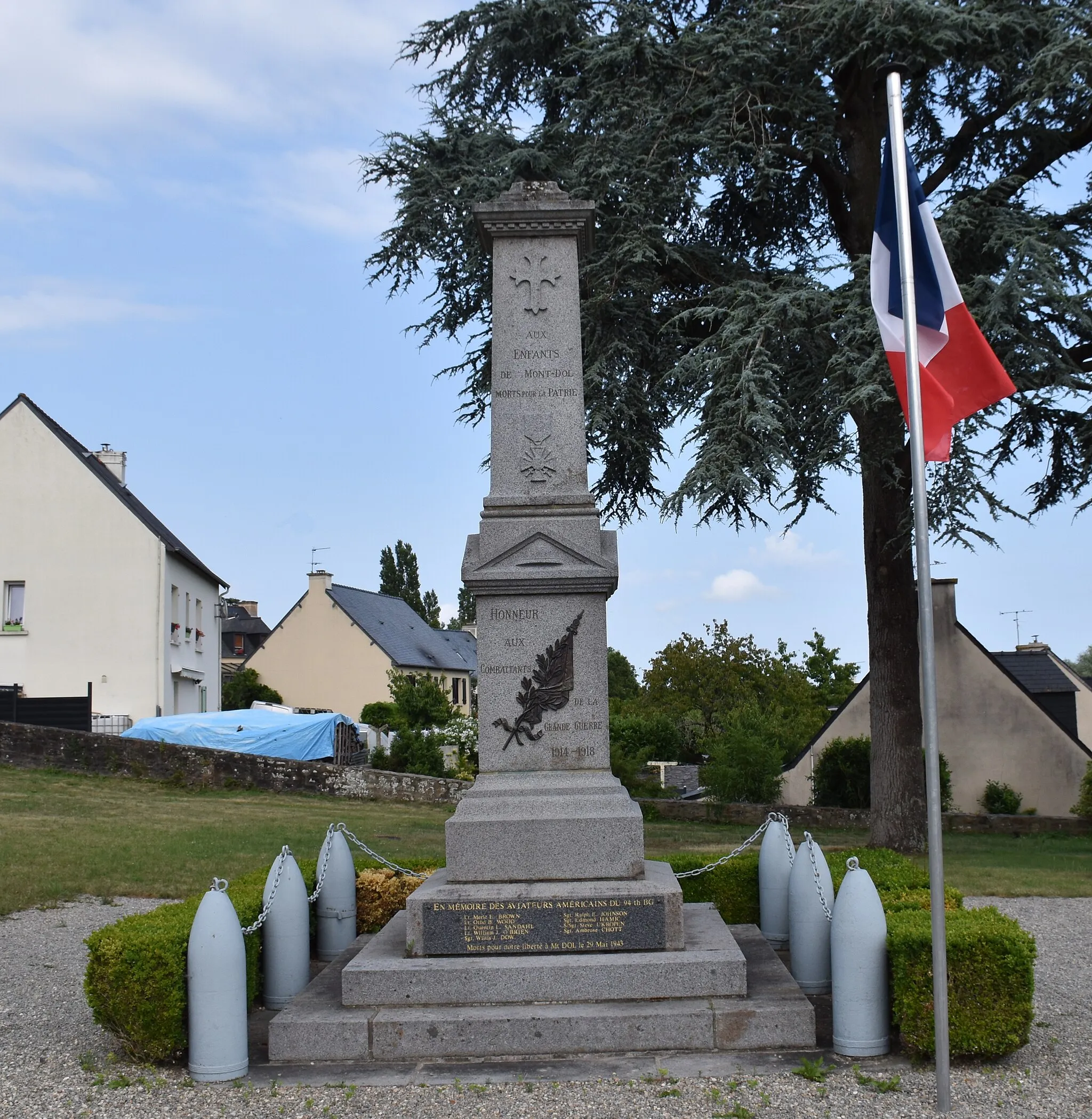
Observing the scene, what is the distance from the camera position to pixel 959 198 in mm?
14727

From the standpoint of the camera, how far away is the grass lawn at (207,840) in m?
13.0

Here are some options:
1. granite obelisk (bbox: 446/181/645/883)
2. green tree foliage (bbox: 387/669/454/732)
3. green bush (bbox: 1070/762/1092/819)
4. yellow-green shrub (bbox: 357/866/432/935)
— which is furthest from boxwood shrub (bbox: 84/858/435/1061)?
green tree foliage (bbox: 387/669/454/732)

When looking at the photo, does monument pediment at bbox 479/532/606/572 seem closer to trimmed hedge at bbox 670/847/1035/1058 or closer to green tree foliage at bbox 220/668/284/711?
trimmed hedge at bbox 670/847/1035/1058

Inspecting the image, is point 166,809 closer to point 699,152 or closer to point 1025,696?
point 699,152

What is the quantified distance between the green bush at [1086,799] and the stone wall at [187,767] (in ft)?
39.1

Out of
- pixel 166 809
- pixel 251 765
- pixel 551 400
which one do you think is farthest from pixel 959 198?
pixel 251 765

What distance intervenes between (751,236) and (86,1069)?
15701 mm

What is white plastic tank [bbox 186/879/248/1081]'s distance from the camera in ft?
19.1

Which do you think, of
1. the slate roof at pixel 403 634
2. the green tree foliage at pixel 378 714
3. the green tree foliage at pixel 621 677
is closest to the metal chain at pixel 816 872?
the green tree foliage at pixel 378 714

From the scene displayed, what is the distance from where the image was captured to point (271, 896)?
7.24 m

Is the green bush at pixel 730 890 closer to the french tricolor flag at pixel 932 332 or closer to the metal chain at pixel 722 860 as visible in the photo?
the metal chain at pixel 722 860

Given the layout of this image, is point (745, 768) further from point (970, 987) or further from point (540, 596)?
point (970, 987)

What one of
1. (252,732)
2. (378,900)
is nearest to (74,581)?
(252,732)

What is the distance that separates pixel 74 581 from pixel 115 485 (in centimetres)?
305
